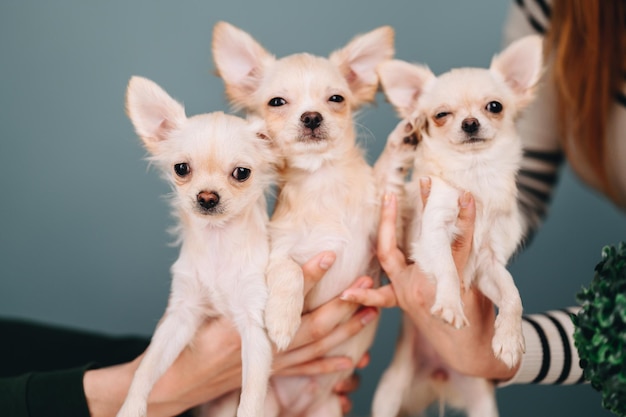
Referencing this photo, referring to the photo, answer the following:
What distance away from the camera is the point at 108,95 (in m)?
2.42

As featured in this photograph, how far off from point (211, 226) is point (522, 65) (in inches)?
28.0

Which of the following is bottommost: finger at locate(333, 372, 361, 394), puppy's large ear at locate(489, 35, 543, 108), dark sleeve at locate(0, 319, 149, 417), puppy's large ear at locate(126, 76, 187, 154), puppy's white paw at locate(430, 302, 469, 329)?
dark sleeve at locate(0, 319, 149, 417)

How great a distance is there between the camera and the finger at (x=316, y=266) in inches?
54.9

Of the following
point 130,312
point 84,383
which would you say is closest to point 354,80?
point 84,383

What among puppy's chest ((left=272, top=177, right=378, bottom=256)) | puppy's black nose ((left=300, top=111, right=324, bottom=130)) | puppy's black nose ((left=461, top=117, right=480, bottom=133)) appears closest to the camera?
puppy's black nose ((left=461, top=117, right=480, bottom=133))

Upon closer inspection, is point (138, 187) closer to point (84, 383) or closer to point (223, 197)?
point (84, 383)

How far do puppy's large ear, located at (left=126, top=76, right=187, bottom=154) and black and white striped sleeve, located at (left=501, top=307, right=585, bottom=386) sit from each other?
893mm

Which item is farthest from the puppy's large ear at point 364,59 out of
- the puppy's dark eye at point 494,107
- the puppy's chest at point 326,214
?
the puppy's dark eye at point 494,107

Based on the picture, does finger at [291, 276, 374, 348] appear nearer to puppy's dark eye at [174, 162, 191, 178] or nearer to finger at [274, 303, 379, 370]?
finger at [274, 303, 379, 370]

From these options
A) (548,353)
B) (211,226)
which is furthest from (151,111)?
(548,353)

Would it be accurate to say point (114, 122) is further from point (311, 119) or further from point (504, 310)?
point (504, 310)

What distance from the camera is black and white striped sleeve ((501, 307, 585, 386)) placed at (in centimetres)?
146

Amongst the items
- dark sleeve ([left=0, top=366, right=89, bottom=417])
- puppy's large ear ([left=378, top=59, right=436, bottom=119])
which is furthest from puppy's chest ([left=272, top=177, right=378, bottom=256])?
dark sleeve ([left=0, top=366, right=89, bottom=417])

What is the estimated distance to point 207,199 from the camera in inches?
48.6
